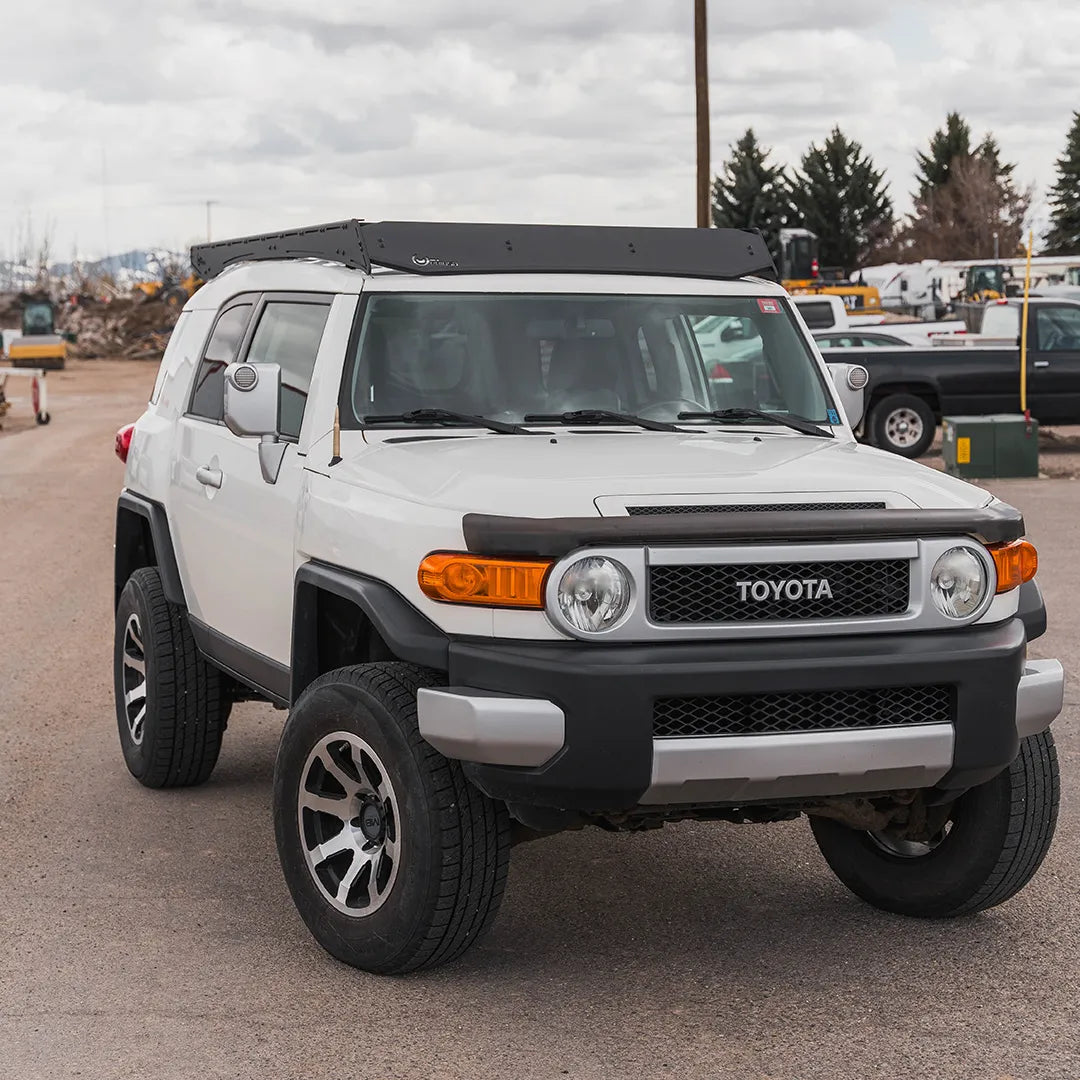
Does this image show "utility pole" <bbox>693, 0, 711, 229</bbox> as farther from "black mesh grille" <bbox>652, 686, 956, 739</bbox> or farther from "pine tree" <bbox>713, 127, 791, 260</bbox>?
"pine tree" <bbox>713, 127, 791, 260</bbox>

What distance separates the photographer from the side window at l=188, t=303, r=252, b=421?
6434 millimetres

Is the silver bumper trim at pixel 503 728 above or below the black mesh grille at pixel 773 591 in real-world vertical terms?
below

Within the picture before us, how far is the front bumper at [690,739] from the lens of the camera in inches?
164

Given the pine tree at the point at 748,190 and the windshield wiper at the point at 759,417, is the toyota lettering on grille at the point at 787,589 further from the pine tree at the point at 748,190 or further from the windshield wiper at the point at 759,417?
the pine tree at the point at 748,190

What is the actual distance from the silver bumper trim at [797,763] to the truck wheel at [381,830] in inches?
19.3

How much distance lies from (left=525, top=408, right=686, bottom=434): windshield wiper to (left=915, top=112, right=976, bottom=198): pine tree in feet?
342

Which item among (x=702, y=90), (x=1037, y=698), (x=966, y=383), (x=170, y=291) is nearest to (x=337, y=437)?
(x=1037, y=698)

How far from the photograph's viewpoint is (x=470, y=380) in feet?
18.0

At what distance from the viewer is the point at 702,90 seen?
27.8 m

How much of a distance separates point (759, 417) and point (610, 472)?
1.22 meters

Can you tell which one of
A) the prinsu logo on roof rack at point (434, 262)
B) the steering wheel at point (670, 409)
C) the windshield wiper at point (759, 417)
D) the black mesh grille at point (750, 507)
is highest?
the prinsu logo on roof rack at point (434, 262)

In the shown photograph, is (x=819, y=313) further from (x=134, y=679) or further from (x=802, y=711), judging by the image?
(x=802, y=711)

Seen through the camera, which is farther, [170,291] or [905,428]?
[170,291]

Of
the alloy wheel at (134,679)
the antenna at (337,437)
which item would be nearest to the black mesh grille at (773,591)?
the antenna at (337,437)
